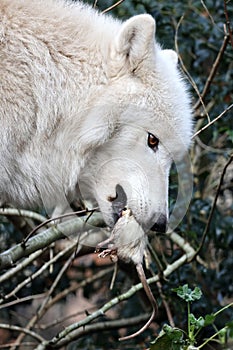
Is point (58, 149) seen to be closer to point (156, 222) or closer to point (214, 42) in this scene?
point (156, 222)

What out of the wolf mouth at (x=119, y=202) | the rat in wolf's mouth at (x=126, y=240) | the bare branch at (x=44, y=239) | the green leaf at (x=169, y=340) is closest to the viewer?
the green leaf at (x=169, y=340)

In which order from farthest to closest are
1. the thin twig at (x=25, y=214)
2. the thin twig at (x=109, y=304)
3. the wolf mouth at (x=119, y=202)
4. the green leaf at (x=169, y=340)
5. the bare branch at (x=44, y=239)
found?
the thin twig at (x=25, y=214) < the thin twig at (x=109, y=304) < the bare branch at (x=44, y=239) < the wolf mouth at (x=119, y=202) < the green leaf at (x=169, y=340)

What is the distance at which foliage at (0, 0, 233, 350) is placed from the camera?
5.21 metres

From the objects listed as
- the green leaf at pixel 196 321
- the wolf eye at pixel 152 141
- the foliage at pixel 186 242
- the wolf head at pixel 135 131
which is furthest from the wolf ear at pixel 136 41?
the foliage at pixel 186 242

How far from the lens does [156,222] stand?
3789mm

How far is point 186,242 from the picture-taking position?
523 cm

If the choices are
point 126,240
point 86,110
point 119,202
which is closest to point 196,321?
point 126,240

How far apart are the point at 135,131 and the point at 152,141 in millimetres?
105

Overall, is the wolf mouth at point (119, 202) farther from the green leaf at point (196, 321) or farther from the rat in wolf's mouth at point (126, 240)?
the green leaf at point (196, 321)

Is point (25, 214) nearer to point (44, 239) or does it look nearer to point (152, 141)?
point (44, 239)

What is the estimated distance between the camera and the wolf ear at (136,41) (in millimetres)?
3600

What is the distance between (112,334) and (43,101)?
267 cm

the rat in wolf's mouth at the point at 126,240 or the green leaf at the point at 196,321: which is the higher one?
the green leaf at the point at 196,321

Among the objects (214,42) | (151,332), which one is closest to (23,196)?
(151,332)
